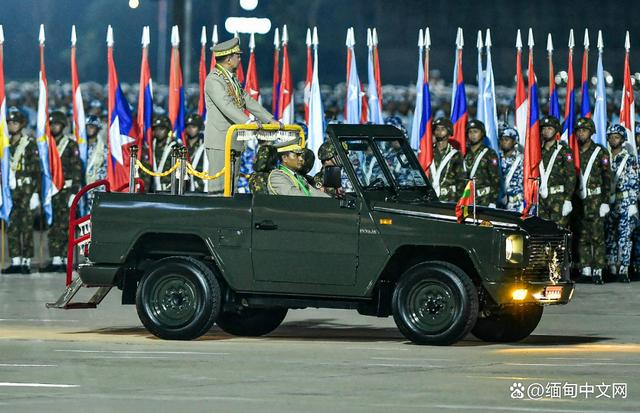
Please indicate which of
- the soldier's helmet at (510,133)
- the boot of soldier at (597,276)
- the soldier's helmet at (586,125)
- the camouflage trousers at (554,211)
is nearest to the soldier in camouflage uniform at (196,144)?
the soldier's helmet at (510,133)

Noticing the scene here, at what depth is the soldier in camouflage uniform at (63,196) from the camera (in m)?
30.3

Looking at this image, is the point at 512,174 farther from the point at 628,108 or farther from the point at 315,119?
the point at 315,119

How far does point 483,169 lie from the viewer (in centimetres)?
2906

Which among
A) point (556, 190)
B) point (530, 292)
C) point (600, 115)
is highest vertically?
point (600, 115)

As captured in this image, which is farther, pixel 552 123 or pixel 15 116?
pixel 15 116

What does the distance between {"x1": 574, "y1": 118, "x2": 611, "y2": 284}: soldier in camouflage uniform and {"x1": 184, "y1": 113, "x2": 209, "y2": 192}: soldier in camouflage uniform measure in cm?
535

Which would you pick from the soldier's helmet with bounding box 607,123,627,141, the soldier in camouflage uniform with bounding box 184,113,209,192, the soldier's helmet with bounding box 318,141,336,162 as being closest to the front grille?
the soldier's helmet with bounding box 318,141,336,162

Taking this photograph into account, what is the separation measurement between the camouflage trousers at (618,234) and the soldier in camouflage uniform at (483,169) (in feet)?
5.28

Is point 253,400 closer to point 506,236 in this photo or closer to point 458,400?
point 458,400

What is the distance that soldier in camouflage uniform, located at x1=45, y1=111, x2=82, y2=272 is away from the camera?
30.3 metres

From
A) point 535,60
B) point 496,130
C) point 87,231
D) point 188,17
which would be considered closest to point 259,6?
point 188,17

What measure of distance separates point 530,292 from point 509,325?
105cm

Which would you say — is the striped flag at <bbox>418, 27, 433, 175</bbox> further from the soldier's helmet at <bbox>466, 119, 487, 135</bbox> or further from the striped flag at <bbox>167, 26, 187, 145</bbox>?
the striped flag at <bbox>167, 26, 187, 145</bbox>

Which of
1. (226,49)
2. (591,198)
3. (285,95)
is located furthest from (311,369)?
(285,95)
